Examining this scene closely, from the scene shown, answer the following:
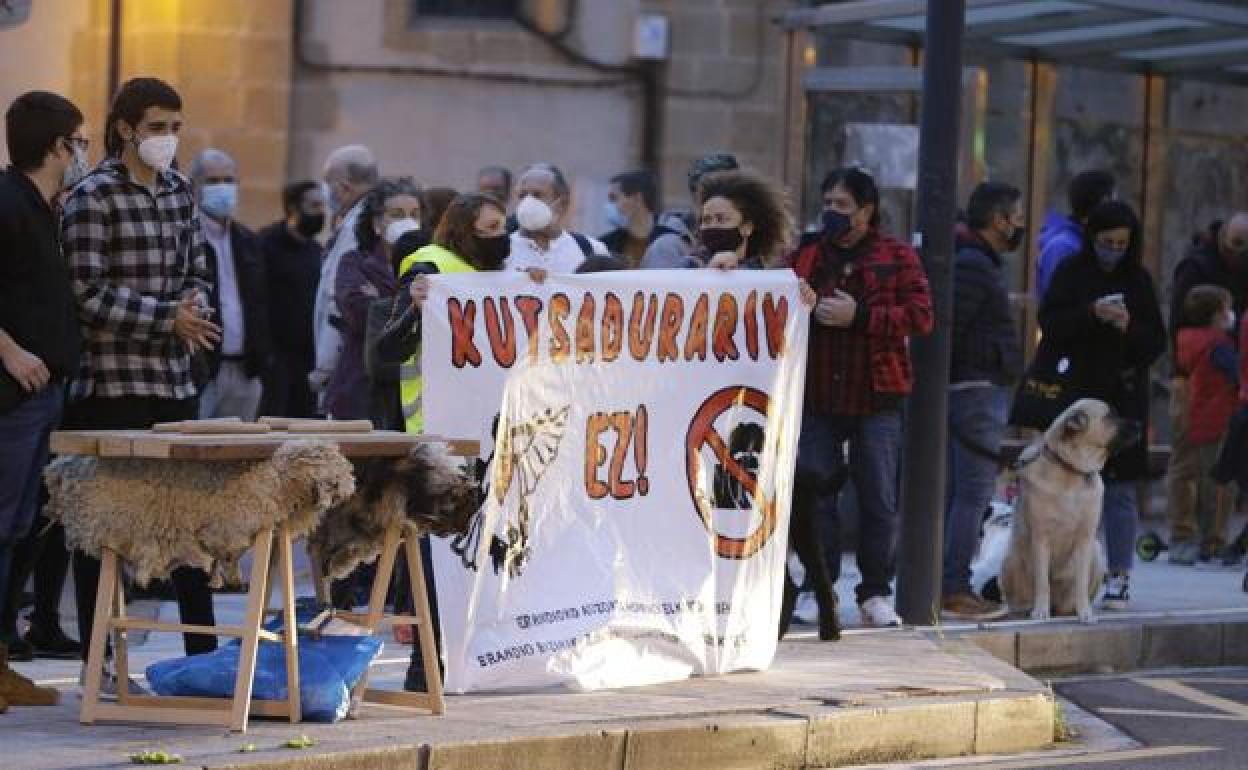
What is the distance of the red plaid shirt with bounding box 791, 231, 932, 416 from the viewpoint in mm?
11414

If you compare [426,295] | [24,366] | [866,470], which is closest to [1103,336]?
[866,470]

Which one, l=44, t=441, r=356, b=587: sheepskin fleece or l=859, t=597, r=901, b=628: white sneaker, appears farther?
l=859, t=597, r=901, b=628: white sneaker

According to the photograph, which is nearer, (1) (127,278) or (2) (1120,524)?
(1) (127,278)

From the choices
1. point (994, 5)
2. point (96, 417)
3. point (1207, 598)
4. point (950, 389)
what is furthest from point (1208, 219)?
point (96, 417)

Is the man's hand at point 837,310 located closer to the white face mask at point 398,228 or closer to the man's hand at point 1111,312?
the white face mask at point 398,228

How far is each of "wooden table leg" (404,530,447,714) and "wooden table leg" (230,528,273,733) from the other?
58 centimetres

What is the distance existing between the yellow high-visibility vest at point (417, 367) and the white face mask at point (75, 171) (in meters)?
1.12

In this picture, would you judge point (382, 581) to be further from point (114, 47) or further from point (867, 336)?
point (114, 47)

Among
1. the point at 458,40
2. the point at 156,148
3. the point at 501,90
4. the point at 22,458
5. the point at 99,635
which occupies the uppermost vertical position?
the point at 458,40

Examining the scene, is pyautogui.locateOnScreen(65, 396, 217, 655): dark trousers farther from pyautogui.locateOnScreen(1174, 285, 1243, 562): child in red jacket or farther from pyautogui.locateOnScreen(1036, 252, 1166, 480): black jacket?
pyautogui.locateOnScreen(1174, 285, 1243, 562): child in red jacket

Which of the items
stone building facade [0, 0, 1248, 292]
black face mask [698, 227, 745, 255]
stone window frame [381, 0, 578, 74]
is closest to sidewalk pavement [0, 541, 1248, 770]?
black face mask [698, 227, 745, 255]

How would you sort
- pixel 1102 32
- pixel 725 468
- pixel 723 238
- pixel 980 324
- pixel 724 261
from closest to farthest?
1. pixel 725 468
2. pixel 724 261
3. pixel 723 238
4. pixel 980 324
5. pixel 1102 32

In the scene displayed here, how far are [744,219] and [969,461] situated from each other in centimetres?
263

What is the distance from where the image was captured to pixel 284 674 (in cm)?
827
